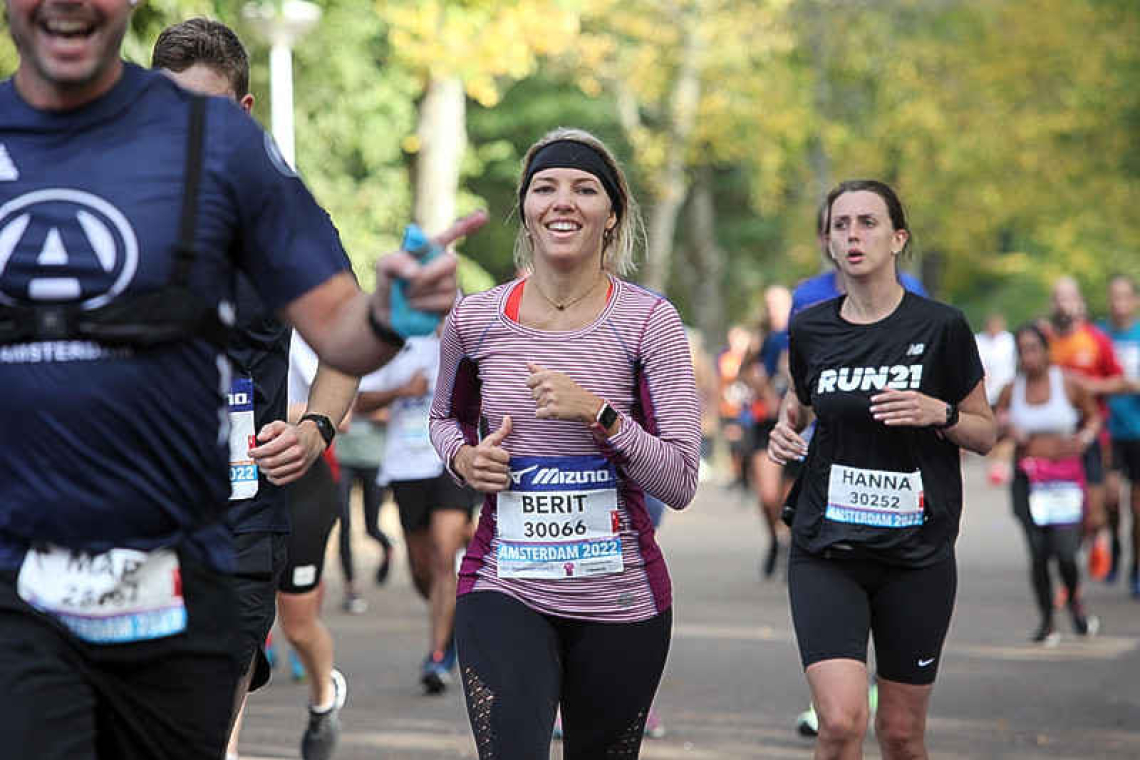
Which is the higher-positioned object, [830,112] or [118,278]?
[830,112]

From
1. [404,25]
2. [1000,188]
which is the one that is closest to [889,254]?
[404,25]

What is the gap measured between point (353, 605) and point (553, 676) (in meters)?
9.13

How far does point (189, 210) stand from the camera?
337 cm

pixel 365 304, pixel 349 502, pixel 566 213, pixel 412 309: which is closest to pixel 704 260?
pixel 349 502

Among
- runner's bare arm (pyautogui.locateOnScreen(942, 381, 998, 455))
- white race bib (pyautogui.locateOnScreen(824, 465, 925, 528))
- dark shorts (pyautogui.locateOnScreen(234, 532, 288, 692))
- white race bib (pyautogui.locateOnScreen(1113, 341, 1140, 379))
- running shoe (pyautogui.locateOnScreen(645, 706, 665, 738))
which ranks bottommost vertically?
running shoe (pyautogui.locateOnScreen(645, 706, 665, 738))

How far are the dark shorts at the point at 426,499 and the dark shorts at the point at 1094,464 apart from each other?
5.49 m

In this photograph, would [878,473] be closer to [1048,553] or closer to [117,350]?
[117,350]

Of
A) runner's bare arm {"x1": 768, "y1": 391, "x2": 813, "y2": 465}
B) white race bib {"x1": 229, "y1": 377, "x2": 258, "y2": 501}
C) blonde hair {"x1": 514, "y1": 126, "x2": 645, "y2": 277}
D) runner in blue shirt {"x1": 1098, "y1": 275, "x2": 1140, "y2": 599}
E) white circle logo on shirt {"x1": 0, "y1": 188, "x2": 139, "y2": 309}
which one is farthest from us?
runner in blue shirt {"x1": 1098, "y1": 275, "x2": 1140, "y2": 599}

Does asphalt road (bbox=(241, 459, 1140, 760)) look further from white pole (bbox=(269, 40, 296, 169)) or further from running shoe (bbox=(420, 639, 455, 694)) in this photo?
white pole (bbox=(269, 40, 296, 169))

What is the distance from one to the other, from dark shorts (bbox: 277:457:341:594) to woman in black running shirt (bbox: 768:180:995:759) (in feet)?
6.94

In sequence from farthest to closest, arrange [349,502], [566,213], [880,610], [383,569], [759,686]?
1. [383,569]
2. [349,502]
3. [759,686]
4. [880,610]
5. [566,213]

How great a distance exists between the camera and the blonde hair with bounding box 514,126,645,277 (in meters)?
5.52

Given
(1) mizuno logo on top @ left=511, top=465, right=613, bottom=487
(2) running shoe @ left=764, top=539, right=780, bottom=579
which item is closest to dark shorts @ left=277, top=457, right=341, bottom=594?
(1) mizuno logo on top @ left=511, top=465, right=613, bottom=487

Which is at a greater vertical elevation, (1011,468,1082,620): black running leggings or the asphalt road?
(1011,468,1082,620): black running leggings
